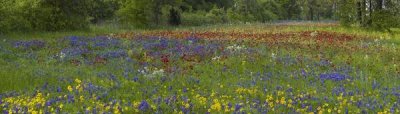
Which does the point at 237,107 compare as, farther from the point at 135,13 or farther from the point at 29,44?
the point at 135,13

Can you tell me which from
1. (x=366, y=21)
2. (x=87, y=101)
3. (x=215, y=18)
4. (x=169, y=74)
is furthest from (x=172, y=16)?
(x=87, y=101)

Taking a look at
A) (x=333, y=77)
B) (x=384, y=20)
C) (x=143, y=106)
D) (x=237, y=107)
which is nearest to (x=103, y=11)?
(x=384, y=20)

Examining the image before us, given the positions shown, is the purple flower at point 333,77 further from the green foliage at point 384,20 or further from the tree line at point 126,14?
the green foliage at point 384,20

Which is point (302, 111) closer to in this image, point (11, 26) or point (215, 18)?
point (11, 26)

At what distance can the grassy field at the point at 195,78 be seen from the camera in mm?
8008

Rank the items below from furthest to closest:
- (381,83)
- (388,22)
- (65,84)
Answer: (388,22) < (381,83) < (65,84)

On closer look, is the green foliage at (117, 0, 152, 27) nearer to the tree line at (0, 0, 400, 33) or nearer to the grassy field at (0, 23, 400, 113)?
the tree line at (0, 0, 400, 33)

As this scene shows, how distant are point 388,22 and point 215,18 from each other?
25.5 m

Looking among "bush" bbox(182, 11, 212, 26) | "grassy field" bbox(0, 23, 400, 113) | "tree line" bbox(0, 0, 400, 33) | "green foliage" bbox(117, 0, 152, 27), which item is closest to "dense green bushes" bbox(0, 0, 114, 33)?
"tree line" bbox(0, 0, 400, 33)

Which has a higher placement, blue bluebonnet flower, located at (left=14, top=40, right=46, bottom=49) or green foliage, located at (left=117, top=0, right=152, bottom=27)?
green foliage, located at (left=117, top=0, right=152, bottom=27)

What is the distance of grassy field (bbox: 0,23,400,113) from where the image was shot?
801 cm

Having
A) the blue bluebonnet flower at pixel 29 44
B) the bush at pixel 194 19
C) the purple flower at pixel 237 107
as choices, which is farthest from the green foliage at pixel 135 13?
the purple flower at pixel 237 107

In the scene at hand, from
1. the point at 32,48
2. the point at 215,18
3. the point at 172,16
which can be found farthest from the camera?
the point at 215,18

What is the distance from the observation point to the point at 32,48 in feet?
52.9
